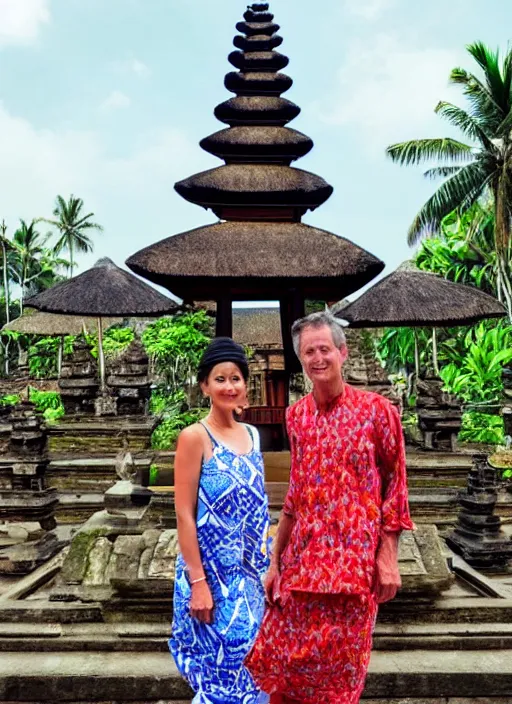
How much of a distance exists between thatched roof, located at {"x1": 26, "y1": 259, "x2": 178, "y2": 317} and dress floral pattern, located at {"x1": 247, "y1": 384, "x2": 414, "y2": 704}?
29.5ft

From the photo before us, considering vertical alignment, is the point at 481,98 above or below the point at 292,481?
above

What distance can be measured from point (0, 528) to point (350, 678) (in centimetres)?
627

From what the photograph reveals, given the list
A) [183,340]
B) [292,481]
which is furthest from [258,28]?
[292,481]

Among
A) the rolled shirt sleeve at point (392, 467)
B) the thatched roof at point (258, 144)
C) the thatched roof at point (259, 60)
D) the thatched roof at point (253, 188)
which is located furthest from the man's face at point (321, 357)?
the thatched roof at point (259, 60)

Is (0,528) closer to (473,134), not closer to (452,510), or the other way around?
(452,510)

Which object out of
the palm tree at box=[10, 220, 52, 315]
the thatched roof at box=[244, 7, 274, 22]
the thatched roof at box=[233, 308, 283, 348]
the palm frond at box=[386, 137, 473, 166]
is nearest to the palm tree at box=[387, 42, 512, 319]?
the palm frond at box=[386, 137, 473, 166]

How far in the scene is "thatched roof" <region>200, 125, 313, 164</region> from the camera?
845cm

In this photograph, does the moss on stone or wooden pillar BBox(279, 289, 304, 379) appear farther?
wooden pillar BBox(279, 289, 304, 379)

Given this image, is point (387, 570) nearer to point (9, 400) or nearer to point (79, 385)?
point (79, 385)

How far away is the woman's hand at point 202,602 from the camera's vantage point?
2.42 m

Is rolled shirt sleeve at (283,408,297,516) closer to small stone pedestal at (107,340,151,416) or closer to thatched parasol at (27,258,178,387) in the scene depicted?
thatched parasol at (27,258,178,387)

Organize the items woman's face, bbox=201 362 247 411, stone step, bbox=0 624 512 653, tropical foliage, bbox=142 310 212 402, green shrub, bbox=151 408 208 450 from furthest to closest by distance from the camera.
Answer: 1. tropical foliage, bbox=142 310 212 402
2. green shrub, bbox=151 408 208 450
3. stone step, bbox=0 624 512 653
4. woman's face, bbox=201 362 247 411

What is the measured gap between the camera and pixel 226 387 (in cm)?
261

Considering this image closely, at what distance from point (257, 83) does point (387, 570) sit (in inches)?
318
